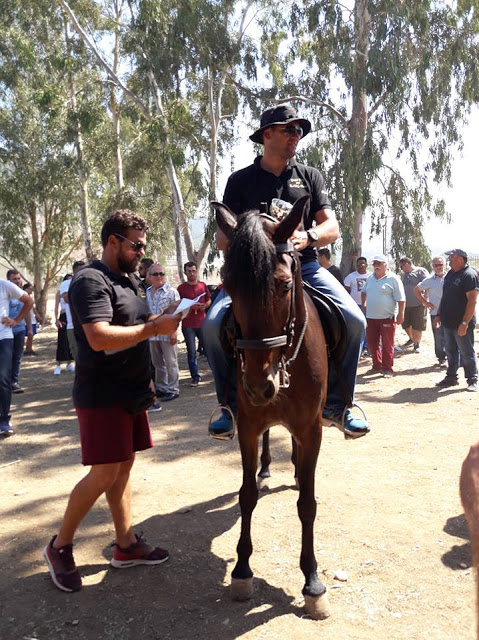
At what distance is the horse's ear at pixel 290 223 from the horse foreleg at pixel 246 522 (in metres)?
1.28

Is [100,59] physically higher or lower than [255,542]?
higher

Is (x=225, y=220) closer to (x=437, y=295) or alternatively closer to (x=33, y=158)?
(x=437, y=295)

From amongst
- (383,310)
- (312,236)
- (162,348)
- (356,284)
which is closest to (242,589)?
(312,236)

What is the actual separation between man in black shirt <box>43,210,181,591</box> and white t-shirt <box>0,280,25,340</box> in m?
3.67

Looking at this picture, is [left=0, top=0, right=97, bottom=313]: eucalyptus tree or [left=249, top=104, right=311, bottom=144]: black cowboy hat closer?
→ [left=249, top=104, right=311, bottom=144]: black cowboy hat

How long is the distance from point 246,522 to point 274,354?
140 cm

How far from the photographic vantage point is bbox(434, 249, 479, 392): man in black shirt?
897 cm

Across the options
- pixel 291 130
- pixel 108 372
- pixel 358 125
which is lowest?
pixel 108 372

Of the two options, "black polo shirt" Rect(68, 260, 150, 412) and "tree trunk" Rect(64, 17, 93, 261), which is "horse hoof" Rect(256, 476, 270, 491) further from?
"tree trunk" Rect(64, 17, 93, 261)

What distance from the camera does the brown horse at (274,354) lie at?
265 cm

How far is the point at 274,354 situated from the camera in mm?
2721

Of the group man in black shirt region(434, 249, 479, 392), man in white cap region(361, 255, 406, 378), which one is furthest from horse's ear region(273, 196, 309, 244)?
man in white cap region(361, 255, 406, 378)

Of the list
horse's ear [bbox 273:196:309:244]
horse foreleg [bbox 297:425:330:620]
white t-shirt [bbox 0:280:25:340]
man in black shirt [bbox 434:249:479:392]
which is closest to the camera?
horse's ear [bbox 273:196:309:244]

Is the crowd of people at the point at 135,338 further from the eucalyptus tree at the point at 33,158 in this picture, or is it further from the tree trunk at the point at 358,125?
the eucalyptus tree at the point at 33,158
